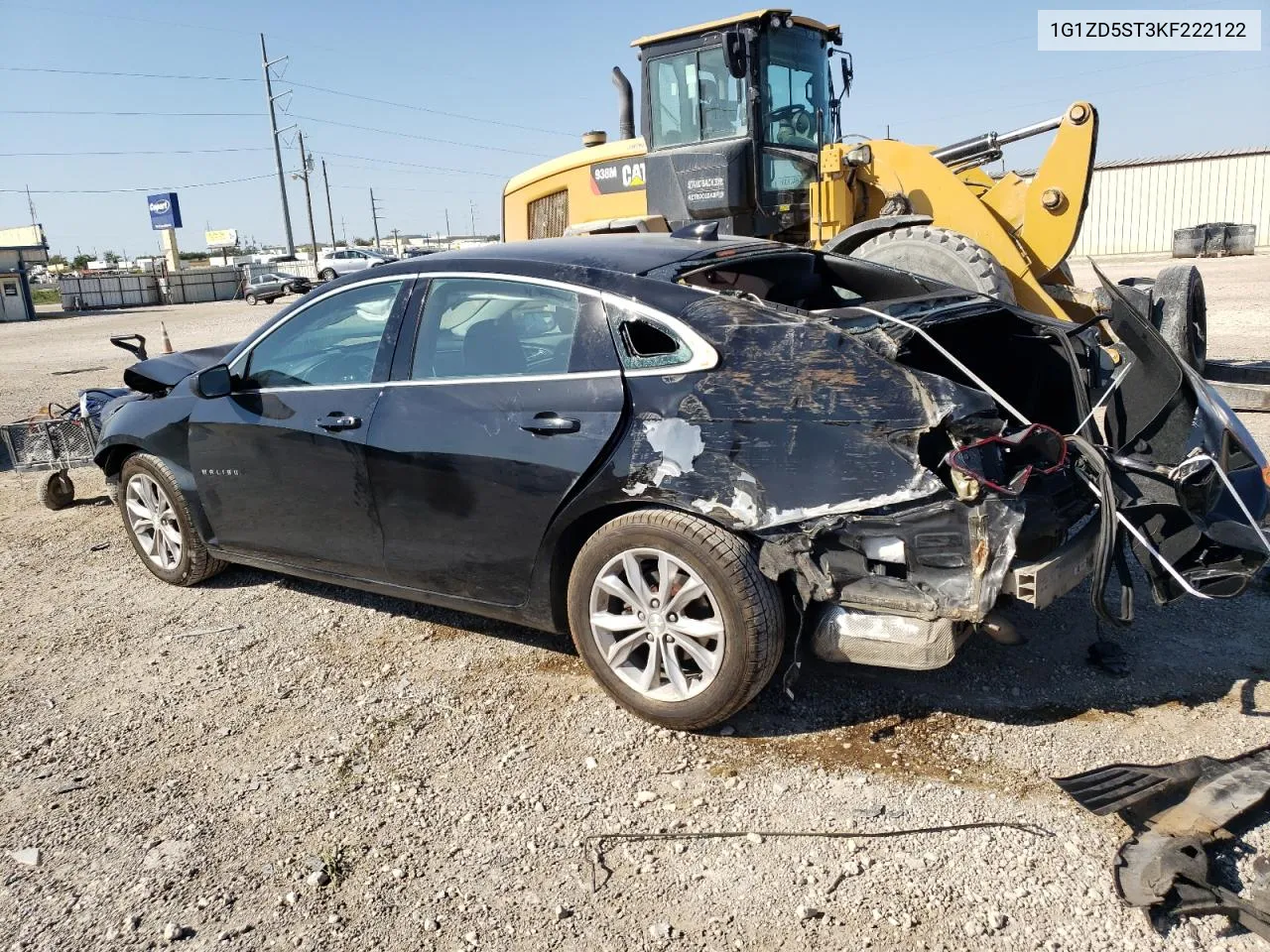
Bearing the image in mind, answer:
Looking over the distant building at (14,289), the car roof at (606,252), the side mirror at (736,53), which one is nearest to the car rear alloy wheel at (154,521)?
the car roof at (606,252)

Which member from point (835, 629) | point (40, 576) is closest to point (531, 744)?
point (835, 629)

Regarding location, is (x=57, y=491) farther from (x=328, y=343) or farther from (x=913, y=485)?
(x=913, y=485)

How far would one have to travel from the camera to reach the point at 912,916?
262 cm

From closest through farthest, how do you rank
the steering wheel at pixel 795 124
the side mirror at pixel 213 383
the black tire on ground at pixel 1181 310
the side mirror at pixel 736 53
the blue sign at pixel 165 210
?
the side mirror at pixel 213 383 → the black tire on ground at pixel 1181 310 → the side mirror at pixel 736 53 → the steering wheel at pixel 795 124 → the blue sign at pixel 165 210

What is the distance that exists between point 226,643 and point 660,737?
227 centimetres

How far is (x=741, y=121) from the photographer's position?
28.1 feet

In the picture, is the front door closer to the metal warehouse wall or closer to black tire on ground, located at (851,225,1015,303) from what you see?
black tire on ground, located at (851,225,1015,303)

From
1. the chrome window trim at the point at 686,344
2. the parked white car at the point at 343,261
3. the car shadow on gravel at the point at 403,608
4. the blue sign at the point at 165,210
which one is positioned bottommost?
the car shadow on gravel at the point at 403,608

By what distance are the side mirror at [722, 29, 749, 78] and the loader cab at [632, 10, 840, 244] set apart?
11 cm

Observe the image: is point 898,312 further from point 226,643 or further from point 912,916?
point 226,643

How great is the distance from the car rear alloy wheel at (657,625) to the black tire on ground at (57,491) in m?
5.28

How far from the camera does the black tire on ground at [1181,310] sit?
703 cm

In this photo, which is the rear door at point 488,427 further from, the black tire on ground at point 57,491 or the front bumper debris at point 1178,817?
the black tire on ground at point 57,491

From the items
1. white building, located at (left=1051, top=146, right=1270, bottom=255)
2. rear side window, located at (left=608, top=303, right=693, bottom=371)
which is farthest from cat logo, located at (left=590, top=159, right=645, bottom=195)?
white building, located at (left=1051, top=146, right=1270, bottom=255)
